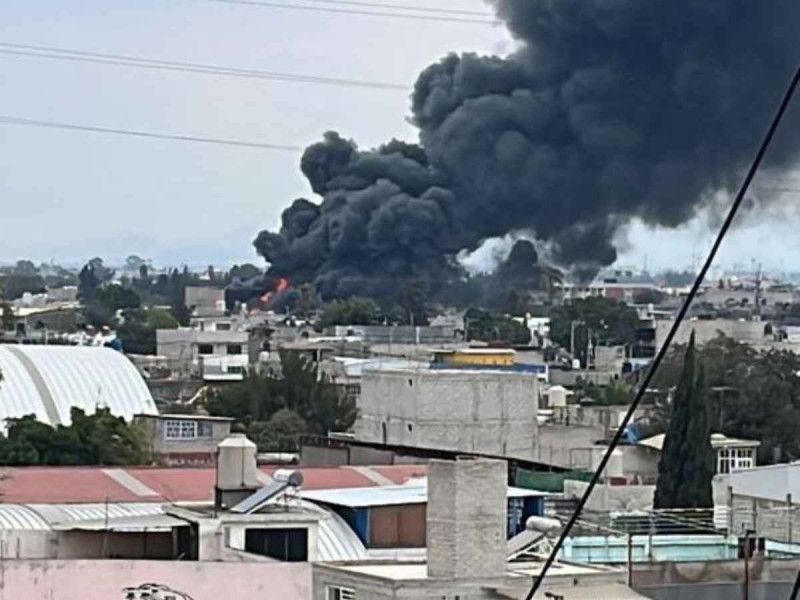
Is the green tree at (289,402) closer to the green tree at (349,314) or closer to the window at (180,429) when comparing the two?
the window at (180,429)

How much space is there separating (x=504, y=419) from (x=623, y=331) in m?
38.2

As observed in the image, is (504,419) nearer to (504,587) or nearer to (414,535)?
(414,535)

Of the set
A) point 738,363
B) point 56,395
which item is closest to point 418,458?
point 56,395

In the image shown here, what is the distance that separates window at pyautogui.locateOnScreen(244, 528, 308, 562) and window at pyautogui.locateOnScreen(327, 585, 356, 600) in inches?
111

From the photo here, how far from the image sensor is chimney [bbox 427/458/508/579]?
41.0 ft

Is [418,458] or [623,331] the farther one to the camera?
[623,331]

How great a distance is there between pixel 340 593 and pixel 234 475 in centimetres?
452

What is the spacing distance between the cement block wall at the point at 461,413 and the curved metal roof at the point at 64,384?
167 inches

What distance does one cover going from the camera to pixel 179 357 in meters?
67.9

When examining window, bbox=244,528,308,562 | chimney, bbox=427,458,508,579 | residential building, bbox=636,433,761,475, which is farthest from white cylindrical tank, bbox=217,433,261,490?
residential building, bbox=636,433,761,475

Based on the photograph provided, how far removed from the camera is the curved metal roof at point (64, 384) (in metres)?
41.3

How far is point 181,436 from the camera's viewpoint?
39406 millimetres

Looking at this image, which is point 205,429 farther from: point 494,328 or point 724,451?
point 494,328

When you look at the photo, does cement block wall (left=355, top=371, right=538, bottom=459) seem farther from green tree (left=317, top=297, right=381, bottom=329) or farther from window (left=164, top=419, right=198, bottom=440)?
green tree (left=317, top=297, right=381, bottom=329)
